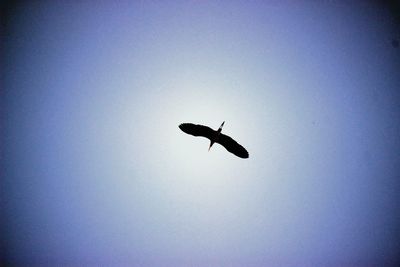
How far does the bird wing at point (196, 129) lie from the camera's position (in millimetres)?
8305

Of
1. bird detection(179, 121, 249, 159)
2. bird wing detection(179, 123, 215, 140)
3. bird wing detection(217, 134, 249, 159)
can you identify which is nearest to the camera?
bird wing detection(179, 123, 215, 140)

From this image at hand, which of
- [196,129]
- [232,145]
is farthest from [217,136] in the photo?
[196,129]

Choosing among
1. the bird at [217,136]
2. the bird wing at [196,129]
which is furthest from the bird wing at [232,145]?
the bird wing at [196,129]

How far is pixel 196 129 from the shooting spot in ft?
27.8

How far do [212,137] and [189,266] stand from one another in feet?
26.2

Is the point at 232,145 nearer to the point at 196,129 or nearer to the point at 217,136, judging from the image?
the point at 217,136

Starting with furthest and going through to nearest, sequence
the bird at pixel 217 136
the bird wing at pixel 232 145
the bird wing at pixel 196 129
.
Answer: the bird wing at pixel 232 145 < the bird at pixel 217 136 < the bird wing at pixel 196 129

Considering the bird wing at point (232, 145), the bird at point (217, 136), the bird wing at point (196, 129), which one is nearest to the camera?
the bird wing at point (196, 129)

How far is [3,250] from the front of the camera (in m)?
12.9

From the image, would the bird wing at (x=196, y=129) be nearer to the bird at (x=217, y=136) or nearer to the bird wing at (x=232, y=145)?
the bird at (x=217, y=136)

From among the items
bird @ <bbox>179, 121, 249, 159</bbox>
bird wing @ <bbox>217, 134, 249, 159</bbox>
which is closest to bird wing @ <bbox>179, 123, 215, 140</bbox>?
bird @ <bbox>179, 121, 249, 159</bbox>

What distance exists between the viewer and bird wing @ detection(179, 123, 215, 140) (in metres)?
8.30

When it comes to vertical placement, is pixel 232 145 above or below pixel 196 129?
above

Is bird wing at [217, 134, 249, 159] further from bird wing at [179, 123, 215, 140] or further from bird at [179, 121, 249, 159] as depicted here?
bird wing at [179, 123, 215, 140]
